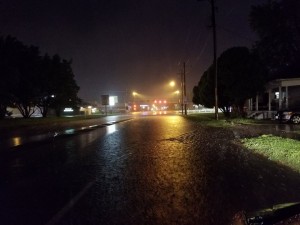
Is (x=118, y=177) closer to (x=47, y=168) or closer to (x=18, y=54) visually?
(x=47, y=168)

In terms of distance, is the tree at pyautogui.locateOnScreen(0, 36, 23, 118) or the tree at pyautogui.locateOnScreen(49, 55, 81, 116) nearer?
the tree at pyautogui.locateOnScreen(0, 36, 23, 118)

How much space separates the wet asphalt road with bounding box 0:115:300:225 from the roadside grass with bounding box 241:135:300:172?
458 millimetres

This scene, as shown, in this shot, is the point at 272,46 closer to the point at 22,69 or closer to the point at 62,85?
the point at 62,85

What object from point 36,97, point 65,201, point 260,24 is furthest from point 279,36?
point 65,201

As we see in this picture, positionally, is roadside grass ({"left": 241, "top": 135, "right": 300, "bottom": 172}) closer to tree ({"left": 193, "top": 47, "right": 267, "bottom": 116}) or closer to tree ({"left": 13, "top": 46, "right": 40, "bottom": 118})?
tree ({"left": 193, "top": 47, "right": 267, "bottom": 116})

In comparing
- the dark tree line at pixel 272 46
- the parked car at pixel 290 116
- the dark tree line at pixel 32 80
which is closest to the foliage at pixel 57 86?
the dark tree line at pixel 32 80

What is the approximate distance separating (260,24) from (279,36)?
10.3ft

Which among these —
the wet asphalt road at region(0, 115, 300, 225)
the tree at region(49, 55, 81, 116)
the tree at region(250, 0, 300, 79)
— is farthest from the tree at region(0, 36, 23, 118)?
the tree at region(250, 0, 300, 79)

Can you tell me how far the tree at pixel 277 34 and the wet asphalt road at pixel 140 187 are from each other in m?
46.1

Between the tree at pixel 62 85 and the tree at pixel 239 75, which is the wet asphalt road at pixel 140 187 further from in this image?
the tree at pixel 62 85

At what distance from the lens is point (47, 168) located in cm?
1185

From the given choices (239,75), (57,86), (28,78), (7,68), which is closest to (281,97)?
(239,75)

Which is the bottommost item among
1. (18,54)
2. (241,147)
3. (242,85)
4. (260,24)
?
(241,147)

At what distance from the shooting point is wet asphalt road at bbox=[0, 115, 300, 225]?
6.54m
